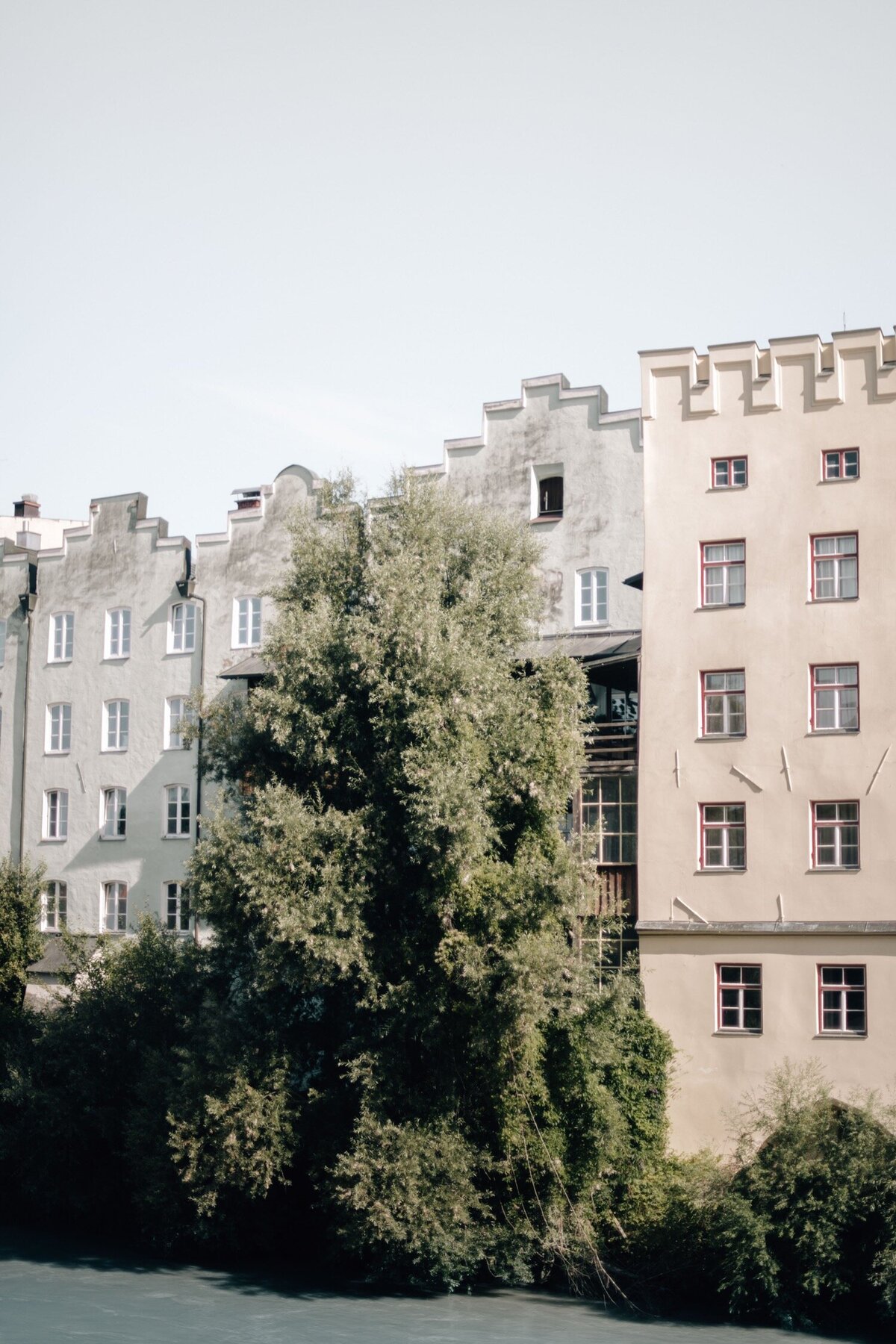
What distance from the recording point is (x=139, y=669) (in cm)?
4922

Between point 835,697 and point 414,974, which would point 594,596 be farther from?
point 414,974

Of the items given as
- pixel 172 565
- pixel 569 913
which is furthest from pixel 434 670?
pixel 172 565

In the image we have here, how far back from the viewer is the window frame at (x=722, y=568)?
114 feet

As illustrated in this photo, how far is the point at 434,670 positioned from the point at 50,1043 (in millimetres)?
13837

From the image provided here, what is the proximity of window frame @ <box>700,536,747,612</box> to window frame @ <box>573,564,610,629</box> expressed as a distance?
5452 millimetres

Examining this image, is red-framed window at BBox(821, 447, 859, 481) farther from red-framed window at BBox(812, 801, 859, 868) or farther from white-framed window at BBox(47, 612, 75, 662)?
white-framed window at BBox(47, 612, 75, 662)

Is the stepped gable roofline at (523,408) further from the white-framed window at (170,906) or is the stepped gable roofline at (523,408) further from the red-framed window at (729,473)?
the white-framed window at (170,906)

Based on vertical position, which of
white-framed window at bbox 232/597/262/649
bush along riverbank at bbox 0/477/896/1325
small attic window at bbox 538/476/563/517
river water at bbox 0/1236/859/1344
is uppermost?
small attic window at bbox 538/476/563/517

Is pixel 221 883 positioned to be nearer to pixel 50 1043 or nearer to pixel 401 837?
pixel 401 837

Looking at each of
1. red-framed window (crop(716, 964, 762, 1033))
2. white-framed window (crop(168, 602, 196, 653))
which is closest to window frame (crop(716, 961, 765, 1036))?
red-framed window (crop(716, 964, 762, 1033))

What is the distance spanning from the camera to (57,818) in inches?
1972

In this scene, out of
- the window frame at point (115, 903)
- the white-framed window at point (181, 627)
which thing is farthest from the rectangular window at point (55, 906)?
the white-framed window at point (181, 627)

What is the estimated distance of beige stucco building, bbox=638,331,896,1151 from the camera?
32.6 meters

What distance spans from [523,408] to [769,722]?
1238 cm
